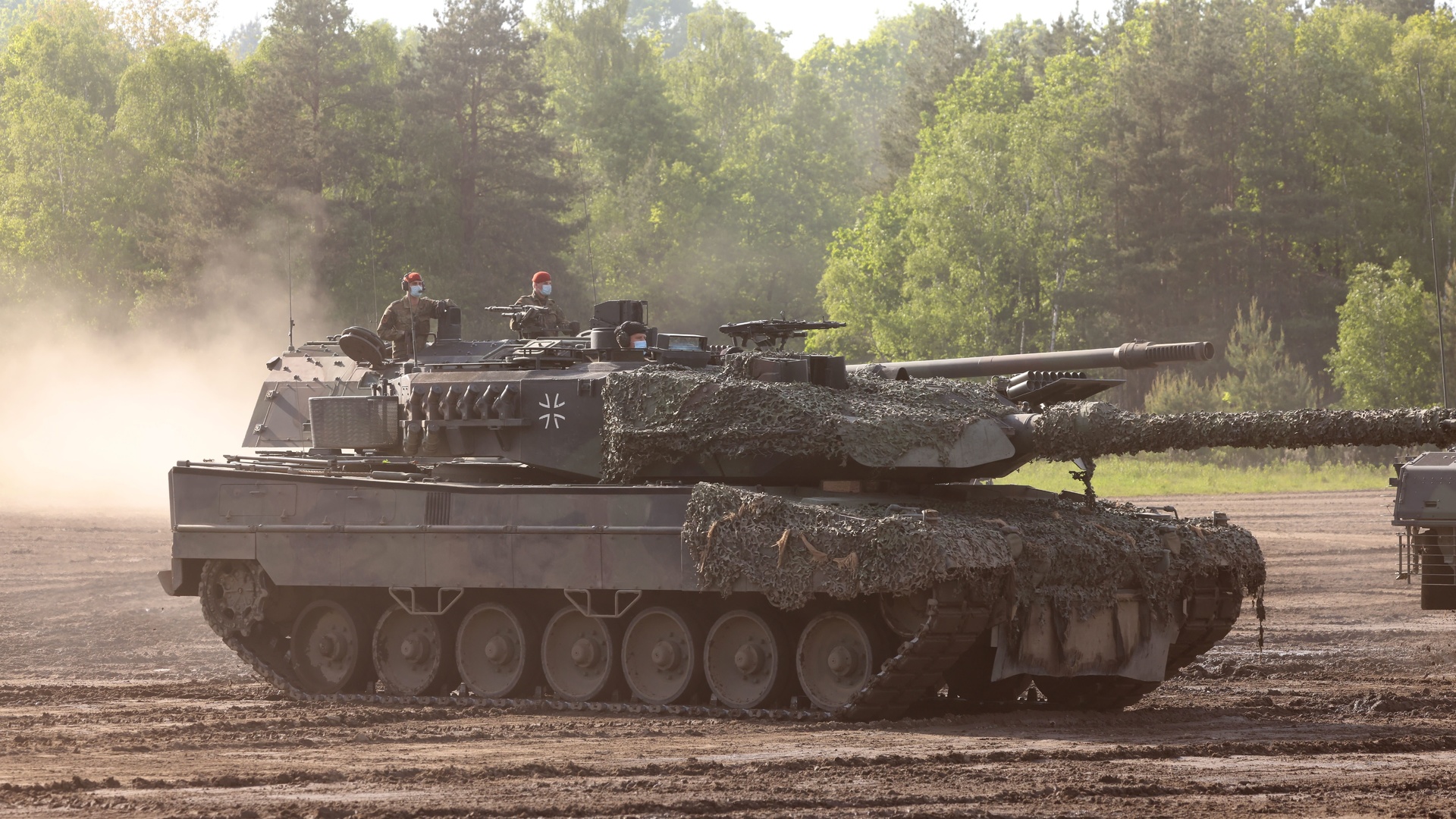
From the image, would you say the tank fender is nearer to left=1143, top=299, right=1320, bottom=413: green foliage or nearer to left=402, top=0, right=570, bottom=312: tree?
left=402, top=0, right=570, bottom=312: tree

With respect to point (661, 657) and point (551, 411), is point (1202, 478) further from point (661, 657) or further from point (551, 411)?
point (661, 657)

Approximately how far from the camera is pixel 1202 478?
4472 cm

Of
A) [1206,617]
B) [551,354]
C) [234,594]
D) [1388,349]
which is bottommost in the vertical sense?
[1206,617]

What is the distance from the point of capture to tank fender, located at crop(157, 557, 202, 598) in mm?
16875

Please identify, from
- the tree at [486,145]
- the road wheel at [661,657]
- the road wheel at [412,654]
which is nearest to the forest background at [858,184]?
the tree at [486,145]

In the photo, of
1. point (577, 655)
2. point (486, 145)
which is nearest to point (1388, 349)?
point (486, 145)

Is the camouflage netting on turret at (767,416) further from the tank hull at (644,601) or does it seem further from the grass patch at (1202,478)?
the grass patch at (1202,478)

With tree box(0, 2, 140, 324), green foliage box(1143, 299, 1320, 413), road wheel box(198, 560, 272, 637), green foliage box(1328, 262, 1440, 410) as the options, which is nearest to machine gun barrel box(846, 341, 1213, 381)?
road wheel box(198, 560, 272, 637)

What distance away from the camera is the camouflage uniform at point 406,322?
1675 centimetres

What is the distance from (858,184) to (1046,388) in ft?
192

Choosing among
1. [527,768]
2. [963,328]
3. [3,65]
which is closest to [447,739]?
[527,768]

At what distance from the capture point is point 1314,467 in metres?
46.4

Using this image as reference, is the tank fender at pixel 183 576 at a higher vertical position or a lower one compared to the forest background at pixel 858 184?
lower

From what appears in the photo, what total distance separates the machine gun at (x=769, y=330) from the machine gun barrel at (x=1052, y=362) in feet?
1.66
